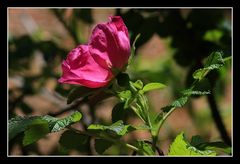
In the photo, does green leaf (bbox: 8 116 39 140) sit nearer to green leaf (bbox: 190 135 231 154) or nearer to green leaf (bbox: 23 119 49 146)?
green leaf (bbox: 23 119 49 146)

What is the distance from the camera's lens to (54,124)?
0.68m

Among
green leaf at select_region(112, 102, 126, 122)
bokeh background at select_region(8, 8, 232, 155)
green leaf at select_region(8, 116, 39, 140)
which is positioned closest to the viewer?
green leaf at select_region(8, 116, 39, 140)

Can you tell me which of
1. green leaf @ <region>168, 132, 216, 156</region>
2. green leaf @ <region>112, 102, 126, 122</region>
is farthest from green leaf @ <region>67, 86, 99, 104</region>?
green leaf @ <region>168, 132, 216, 156</region>

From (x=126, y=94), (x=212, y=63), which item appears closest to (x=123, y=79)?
(x=126, y=94)

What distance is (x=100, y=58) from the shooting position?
74 centimetres

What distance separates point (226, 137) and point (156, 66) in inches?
24.4

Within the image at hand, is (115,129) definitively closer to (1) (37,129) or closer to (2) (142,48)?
(1) (37,129)

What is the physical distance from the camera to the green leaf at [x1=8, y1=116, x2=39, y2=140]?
0.67 m

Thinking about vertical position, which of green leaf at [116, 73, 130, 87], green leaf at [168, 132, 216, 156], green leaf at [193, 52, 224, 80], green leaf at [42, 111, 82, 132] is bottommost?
Answer: green leaf at [168, 132, 216, 156]

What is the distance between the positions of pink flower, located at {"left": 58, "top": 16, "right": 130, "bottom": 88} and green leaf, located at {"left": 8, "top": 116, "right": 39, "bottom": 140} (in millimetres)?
77

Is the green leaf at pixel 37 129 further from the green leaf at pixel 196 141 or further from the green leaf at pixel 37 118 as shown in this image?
the green leaf at pixel 196 141

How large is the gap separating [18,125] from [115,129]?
0.42ft
